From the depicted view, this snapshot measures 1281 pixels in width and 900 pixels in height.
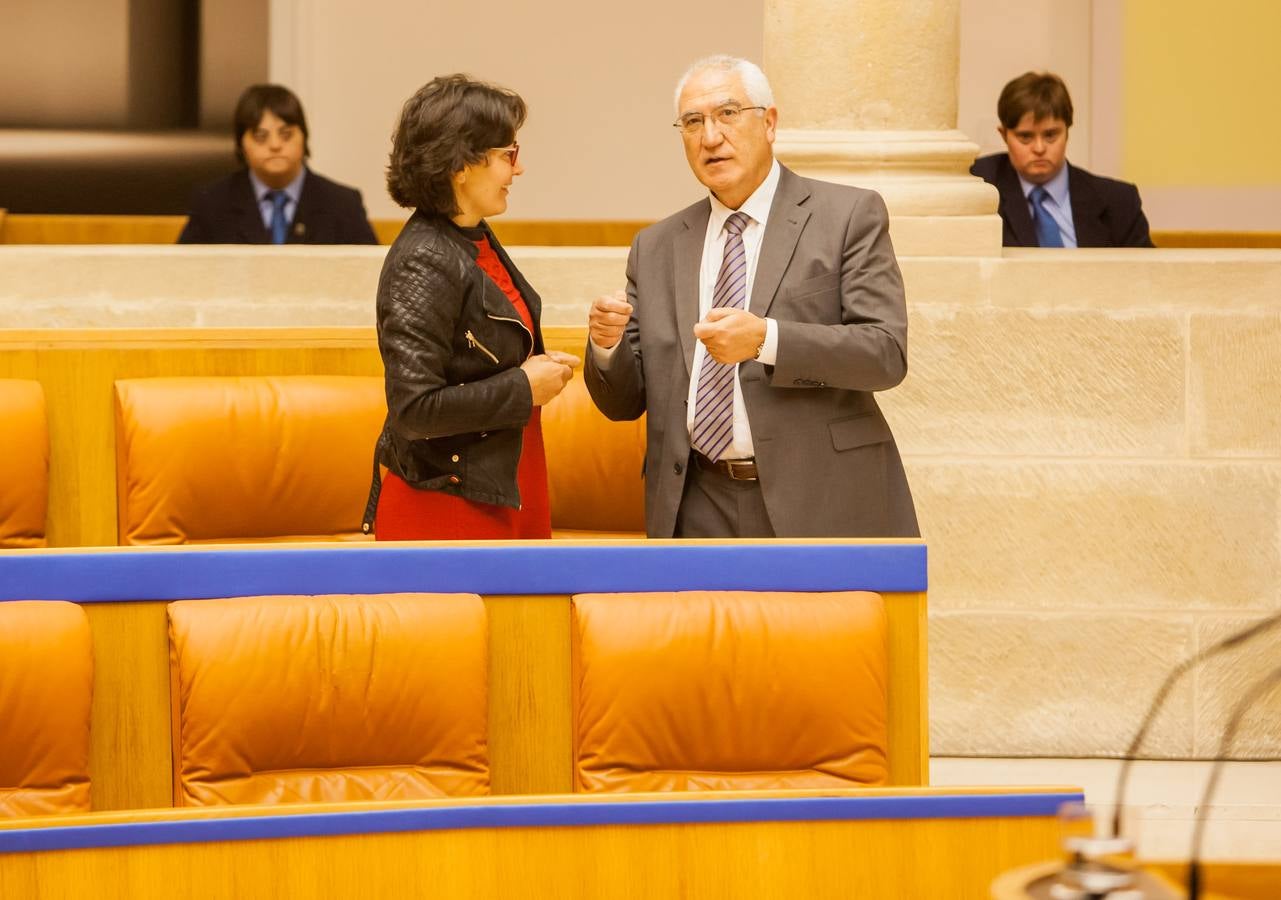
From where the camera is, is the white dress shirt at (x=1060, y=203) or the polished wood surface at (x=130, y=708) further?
the white dress shirt at (x=1060, y=203)

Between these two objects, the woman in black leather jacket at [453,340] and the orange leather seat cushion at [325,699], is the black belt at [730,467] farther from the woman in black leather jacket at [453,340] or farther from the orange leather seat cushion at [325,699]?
the orange leather seat cushion at [325,699]

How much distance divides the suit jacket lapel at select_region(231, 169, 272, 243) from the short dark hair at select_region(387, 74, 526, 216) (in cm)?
271

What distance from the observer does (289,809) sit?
1.83 meters

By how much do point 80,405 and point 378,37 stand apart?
5.36 meters

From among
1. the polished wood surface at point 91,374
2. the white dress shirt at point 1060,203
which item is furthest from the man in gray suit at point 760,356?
the white dress shirt at point 1060,203

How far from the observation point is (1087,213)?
5.20 meters

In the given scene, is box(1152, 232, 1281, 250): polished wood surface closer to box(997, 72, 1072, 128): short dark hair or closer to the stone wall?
box(997, 72, 1072, 128): short dark hair

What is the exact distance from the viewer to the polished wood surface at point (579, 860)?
5.93 ft

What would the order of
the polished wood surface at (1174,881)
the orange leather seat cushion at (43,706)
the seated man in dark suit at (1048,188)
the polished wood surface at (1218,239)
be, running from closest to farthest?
the polished wood surface at (1174,881) → the orange leather seat cushion at (43,706) → the seated man in dark suit at (1048,188) → the polished wood surface at (1218,239)

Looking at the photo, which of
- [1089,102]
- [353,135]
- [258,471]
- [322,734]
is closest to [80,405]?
[258,471]

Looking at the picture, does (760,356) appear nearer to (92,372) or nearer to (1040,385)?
(1040,385)

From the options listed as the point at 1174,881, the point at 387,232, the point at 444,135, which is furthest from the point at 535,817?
the point at 387,232

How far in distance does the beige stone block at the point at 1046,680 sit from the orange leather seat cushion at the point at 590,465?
0.76 meters

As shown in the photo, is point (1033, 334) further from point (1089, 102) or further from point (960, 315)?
point (1089, 102)
